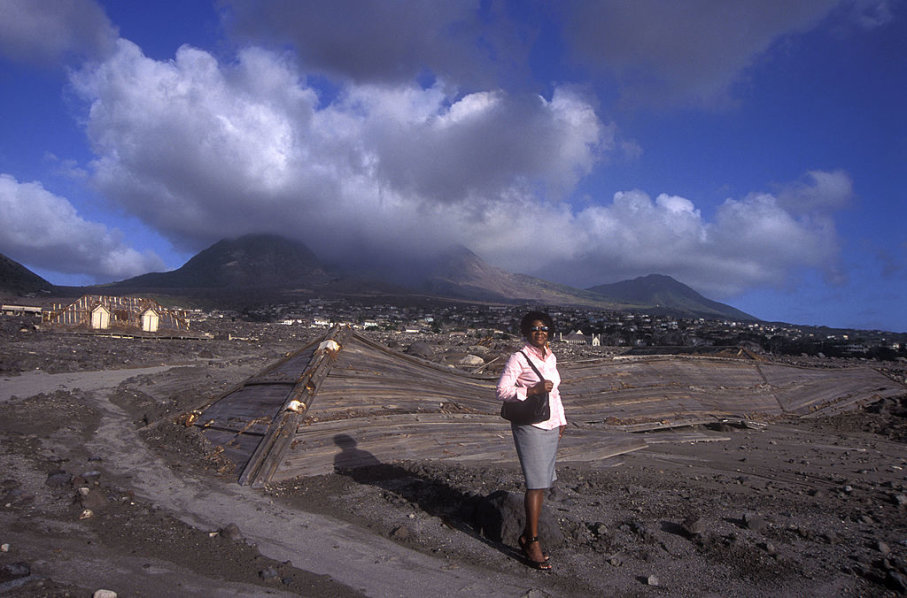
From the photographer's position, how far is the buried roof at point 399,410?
22.5ft

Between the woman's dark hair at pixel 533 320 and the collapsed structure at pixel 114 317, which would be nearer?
the woman's dark hair at pixel 533 320

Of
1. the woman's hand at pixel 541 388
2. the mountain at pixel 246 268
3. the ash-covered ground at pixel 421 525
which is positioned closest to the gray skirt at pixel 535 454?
the woman's hand at pixel 541 388

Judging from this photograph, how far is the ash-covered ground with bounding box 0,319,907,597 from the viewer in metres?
4.04

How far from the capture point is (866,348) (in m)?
42.3

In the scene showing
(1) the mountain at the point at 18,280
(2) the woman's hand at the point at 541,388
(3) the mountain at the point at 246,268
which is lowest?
(2) the woman's hand at the point at 541,388

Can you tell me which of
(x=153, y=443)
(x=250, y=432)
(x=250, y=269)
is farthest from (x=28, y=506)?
(x=250, y=269)

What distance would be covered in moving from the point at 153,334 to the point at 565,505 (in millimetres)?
33540

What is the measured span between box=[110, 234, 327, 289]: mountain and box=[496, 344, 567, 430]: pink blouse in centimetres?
11876

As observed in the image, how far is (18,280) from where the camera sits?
73875 mm

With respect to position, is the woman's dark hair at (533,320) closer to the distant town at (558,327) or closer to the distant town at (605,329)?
the distant town at (558,327)

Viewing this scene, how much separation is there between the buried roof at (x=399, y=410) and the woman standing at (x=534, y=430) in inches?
118

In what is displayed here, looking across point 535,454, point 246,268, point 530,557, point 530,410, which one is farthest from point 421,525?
point 246,268

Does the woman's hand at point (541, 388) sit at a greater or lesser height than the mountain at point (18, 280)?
lesser

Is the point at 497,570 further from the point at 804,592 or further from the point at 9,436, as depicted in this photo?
the point at 9,436
